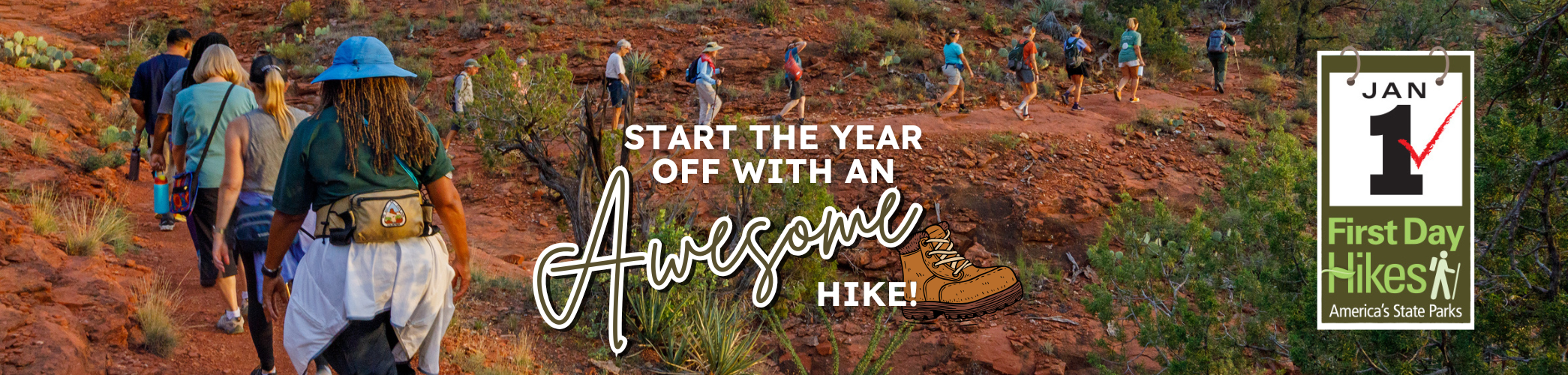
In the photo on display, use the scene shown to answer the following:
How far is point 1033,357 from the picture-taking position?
8555 mm

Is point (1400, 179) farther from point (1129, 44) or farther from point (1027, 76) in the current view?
point (1129, 44)

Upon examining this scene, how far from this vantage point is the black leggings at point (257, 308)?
3736 millimetres

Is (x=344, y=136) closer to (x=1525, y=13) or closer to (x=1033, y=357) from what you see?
(x=1525, y=13)

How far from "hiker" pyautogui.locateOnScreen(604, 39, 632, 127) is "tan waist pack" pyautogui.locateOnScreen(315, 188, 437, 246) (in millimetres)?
7981

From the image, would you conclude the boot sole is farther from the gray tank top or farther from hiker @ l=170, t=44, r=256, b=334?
the gray tank top

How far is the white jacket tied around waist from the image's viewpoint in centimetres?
285

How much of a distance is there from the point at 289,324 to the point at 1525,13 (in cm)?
510

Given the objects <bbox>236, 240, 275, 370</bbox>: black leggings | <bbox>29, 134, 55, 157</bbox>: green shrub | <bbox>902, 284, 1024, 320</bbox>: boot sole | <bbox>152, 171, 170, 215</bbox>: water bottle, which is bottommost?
<bbox>902, 284, 1024, 320</bbox>: boot sole

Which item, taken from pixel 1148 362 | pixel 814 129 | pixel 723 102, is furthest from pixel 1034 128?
pixel 1148 362

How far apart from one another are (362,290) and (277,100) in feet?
3.84

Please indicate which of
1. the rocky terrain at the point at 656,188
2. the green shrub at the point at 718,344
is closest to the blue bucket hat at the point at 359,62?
the rocky terrain at the point at 656,188

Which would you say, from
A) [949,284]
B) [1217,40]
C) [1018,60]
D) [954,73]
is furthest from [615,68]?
[1217,40]

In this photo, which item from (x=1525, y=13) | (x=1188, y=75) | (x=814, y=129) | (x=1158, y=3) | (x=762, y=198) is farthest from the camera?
(x=1158, y=3)

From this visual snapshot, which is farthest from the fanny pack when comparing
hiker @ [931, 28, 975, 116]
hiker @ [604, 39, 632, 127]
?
hiker @ [931, 28, 975, 116]
